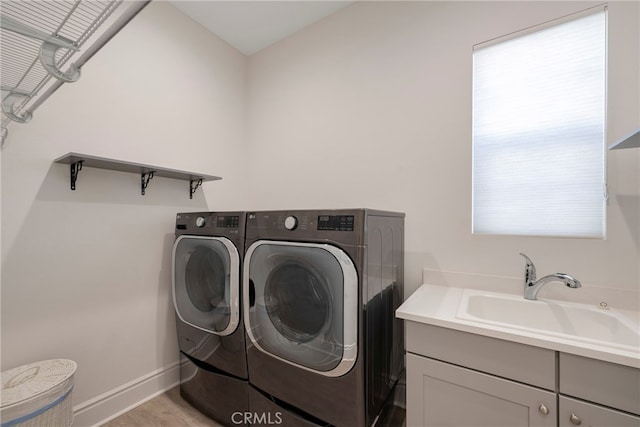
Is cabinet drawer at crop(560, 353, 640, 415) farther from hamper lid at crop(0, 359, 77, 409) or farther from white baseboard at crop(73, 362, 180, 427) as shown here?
white baseboard at crop(73, 362, 180, 427)

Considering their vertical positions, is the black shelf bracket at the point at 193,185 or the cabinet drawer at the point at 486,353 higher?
the black shelf bracket at the point at 193,185

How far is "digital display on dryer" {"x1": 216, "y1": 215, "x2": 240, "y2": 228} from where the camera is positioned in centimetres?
149

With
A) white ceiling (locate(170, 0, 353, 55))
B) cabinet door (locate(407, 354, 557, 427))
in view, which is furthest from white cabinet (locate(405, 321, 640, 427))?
white ceiling (locate(170, 0, 353, 55))

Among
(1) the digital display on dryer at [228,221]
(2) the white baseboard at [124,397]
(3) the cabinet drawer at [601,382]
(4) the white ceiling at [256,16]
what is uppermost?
(4) the white ceiling at [256,16]

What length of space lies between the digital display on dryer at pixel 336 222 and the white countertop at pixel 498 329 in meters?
0.48

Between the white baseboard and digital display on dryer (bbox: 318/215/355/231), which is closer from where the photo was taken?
digital display on dryer (bbox: 318/215/355/231)

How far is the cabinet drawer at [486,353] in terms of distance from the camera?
95 centimetres

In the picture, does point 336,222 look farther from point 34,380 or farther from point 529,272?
point 34,380

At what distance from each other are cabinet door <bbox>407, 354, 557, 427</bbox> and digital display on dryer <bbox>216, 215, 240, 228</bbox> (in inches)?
43.9

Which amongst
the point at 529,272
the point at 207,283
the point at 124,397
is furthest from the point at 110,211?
the point at 529,272

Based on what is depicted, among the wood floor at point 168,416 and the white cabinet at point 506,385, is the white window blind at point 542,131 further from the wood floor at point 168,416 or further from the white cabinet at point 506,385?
the wood floor at point 168,416

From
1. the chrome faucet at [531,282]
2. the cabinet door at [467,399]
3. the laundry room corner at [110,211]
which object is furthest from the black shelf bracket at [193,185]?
the chrome faucet at [531,282]

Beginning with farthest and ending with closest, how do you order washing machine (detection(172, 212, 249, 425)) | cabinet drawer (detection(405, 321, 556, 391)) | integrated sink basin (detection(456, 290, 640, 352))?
washing machine (detection(172, 212, 249, 425))
integrated sink basin (detection(456, 290, 640, 352))
cabinet drawer (detection(405, 321, 556, 391))

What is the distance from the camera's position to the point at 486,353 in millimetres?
1037
